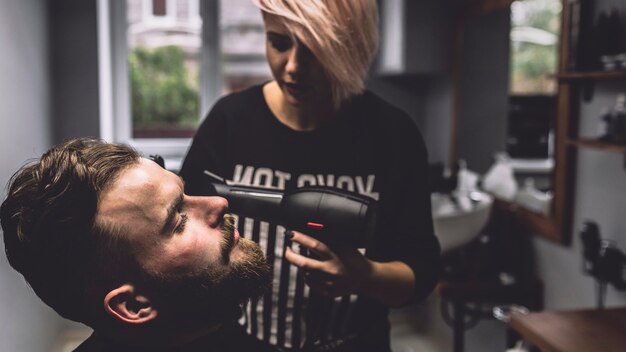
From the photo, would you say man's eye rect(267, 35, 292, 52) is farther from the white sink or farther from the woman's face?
the white sink

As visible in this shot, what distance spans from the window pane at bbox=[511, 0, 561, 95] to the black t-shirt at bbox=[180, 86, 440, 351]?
4.69ft

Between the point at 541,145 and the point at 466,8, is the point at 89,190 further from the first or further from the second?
the point at 466,8

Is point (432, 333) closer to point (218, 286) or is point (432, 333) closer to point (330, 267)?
point (330, 267)

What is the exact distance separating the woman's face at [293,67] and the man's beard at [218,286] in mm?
346

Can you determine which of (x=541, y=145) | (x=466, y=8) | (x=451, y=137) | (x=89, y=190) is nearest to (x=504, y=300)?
(x=541, y=145)

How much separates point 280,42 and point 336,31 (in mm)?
125

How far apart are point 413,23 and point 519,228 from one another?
127cm

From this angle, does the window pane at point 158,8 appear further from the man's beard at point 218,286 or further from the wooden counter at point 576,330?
the man's beard at point 218,286

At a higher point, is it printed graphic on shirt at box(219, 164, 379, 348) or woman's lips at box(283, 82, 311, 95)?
woman's lips at box(283, 82, 311, 95)

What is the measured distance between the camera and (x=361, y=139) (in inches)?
50.4

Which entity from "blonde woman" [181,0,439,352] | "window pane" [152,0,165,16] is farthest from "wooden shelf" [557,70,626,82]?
"window pane" [152,0,165,16]

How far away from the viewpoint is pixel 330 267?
3.45 ft

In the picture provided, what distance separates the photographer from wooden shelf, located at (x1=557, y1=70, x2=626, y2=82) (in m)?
1.96

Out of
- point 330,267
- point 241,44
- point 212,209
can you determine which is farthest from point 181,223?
point 241,44
